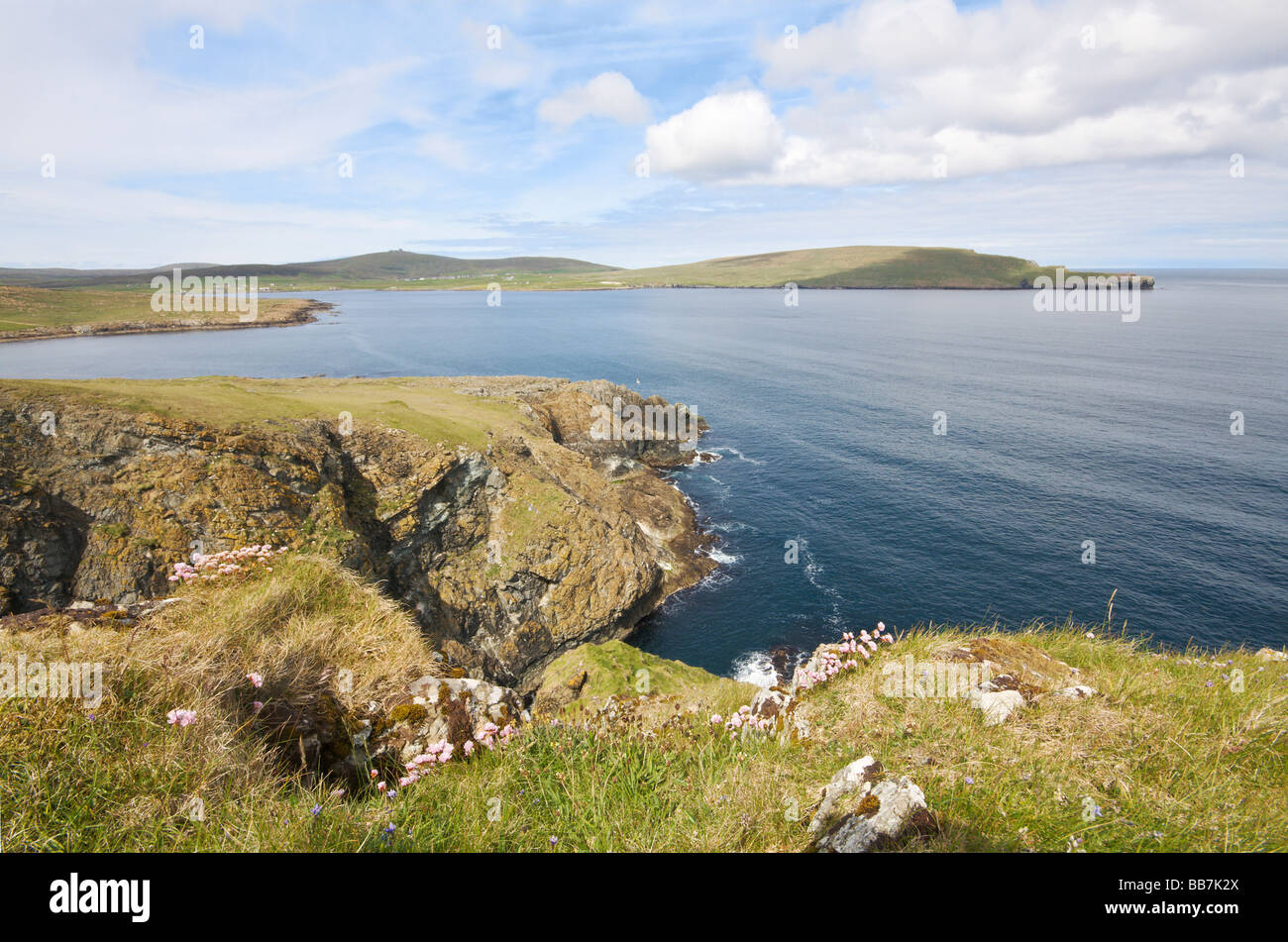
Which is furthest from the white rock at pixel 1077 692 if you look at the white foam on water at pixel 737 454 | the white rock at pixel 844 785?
the white foam on water at pixel 737 454

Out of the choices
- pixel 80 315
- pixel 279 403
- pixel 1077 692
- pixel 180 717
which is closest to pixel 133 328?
pixel 80 315

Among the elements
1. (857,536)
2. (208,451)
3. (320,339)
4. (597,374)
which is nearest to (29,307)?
(320,339)

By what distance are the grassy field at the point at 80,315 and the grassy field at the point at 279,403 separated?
539 feet

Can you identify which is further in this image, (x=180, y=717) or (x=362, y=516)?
(x=362, y=516)

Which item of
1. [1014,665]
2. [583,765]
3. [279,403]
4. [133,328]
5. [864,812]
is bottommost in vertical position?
[1014,665]

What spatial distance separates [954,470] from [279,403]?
58866 millimetres

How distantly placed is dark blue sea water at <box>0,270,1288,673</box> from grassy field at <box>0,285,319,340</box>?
29017 millimetres

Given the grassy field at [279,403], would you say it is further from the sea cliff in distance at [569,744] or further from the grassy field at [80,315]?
the grassy field at [80,315]

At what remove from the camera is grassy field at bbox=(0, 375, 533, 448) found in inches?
1046

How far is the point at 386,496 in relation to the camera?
105 ft

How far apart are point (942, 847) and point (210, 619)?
8722mm

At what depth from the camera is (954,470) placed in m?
56.1

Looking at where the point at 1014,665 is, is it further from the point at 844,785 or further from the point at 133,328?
the point at 133,328

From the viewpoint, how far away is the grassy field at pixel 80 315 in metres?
152
